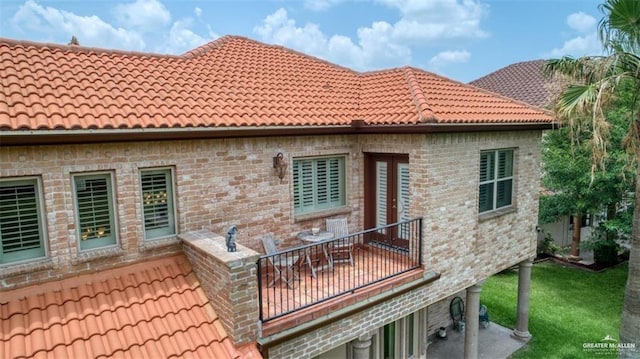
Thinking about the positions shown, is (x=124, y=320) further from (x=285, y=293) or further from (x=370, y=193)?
(x=370, y=193)

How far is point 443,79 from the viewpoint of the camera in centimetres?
1044

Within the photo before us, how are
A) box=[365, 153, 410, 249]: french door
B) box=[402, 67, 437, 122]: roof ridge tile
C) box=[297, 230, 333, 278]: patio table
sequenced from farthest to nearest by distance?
box=[365, 153, 410, 249]: french door, box=[297, 230, 333, 278]: patio table, box=[402, 67, 437, 122]: roof ridge tile

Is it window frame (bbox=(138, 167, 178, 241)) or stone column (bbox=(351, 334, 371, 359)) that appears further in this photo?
stone column (bbox=(351, 334, 371, 359))

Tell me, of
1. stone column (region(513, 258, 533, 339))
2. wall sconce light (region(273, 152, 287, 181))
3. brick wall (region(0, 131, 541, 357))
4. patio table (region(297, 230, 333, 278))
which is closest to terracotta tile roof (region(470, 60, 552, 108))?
stone column (region(513, 258, 533, 339))

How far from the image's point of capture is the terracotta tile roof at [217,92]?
6.12 meters

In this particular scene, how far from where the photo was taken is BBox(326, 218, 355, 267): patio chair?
8523 mm

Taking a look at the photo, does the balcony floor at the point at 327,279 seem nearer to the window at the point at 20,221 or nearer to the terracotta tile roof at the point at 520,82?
the window at the point at 20,221

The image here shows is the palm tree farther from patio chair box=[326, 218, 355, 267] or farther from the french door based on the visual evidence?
patio chair box=[326, 218, 355, 267]

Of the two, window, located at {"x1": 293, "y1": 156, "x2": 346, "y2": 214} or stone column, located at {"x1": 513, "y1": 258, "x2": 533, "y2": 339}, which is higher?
window, located at {"x1": 293, "y1": 156, "x2": 346, "y2": 214}

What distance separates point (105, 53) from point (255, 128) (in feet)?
12.1

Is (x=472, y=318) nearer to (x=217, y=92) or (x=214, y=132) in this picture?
(x=214, y=132)

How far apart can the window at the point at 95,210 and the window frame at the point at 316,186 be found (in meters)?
3.52

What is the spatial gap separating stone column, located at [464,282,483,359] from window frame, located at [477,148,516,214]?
1968 millimetres

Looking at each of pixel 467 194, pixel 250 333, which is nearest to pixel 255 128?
pixel 250 333
